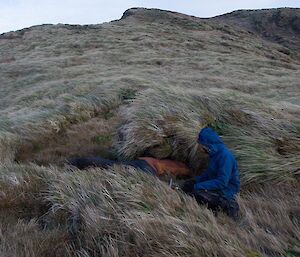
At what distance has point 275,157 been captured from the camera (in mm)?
6379

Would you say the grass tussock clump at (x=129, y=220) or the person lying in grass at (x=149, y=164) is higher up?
the grass tussock clump at (x=129, y=220)

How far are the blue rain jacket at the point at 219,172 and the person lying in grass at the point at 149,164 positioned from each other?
1.04 metres

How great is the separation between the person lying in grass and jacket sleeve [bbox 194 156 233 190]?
1.22 m

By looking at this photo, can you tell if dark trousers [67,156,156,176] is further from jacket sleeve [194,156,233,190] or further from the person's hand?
jacket sleeve [194,156,233,190]

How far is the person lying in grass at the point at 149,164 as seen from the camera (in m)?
6.40

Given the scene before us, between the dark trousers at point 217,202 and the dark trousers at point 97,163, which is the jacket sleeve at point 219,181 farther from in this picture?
the dark trousers at point 97,163

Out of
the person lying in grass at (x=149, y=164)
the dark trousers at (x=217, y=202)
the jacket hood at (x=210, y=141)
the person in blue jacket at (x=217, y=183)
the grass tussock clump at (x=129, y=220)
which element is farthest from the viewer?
the person lying in grass at (x=149, y=164)

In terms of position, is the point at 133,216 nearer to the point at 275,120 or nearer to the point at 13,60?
the point at 275,120

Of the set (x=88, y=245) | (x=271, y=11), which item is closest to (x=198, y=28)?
(x=271, y=11)

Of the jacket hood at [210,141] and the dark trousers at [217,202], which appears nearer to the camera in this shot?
the dark trousers at [217,202]

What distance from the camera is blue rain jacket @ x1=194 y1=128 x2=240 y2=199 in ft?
16.8

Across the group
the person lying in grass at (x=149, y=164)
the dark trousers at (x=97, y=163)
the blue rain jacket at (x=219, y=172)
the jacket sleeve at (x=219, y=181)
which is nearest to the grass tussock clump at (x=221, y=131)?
the person lying in grass at (x=149, y=164)

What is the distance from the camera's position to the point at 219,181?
5148 mm

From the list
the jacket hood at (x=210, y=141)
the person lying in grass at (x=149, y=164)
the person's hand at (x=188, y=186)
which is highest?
the jacket hood at (x=210, y=141)
